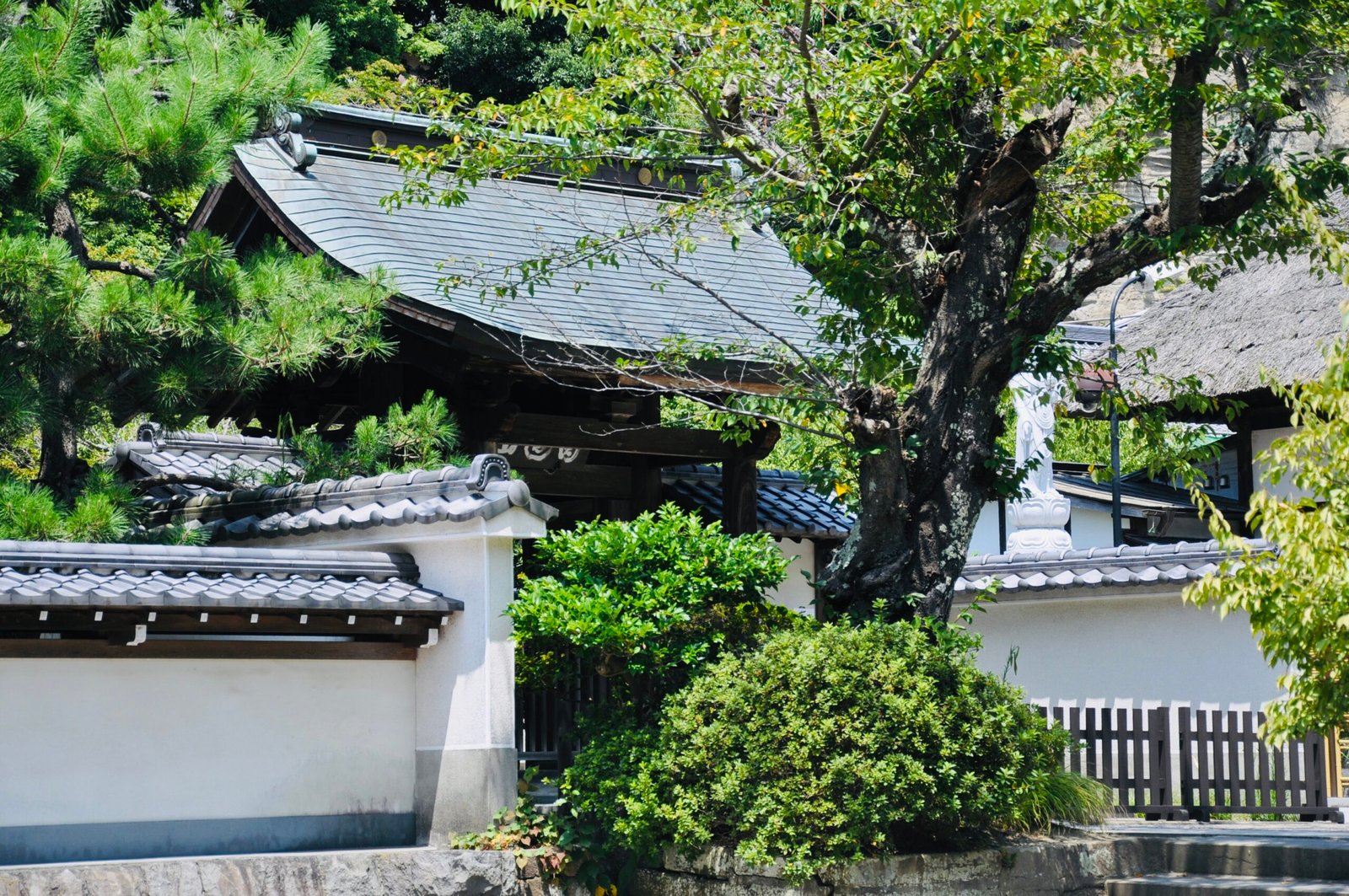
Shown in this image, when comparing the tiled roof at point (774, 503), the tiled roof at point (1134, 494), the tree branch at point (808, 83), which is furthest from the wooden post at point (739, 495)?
the tiled roof at point (1134, 494)

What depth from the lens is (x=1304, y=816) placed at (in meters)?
12.8

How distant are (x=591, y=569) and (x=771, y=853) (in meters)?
2.22

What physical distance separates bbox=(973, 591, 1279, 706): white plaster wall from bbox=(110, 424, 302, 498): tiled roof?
685 centimetres

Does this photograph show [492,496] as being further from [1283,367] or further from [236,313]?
[1283,367]

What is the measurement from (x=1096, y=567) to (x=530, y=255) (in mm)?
6274

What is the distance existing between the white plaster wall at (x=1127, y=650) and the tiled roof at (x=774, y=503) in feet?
6.63

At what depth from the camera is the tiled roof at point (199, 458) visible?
1239 cm

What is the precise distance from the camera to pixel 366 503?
10141 millimetres

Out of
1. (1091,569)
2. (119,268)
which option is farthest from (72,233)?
(1091,569)

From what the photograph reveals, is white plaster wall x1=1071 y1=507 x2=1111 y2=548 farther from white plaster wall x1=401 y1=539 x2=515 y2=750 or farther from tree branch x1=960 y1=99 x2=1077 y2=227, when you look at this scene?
white plaster wall x1=401 y1=539 x2=515 y2=750

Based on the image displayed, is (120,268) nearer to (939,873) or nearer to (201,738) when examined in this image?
(201,738)

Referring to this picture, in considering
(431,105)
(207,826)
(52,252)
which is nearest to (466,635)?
(207,826)

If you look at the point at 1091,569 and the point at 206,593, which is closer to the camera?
the point at 206,593

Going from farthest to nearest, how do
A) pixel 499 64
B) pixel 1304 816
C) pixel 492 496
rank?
pixel 499 64 < pixel 1304 816 < pixel 492 496
